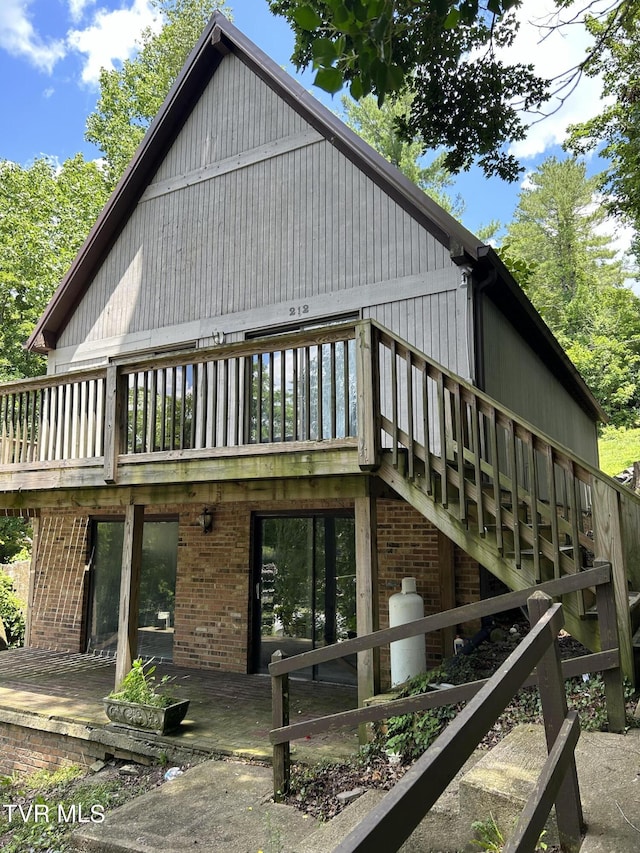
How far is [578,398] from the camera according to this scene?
46.7 feet

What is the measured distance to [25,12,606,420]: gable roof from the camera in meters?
6.93

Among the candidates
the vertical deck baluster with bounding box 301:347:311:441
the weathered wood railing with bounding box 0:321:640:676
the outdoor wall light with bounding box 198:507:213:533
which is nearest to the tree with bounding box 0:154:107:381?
the outdoor wall light with bounding box 198:507:213:533

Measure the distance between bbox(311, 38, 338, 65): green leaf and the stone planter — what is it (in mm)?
5477

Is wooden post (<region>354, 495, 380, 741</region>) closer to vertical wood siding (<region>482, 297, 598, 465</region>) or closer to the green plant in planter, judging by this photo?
the green plant in planter

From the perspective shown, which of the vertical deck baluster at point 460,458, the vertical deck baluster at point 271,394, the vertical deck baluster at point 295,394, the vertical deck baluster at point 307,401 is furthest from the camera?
the vertical deck baluster at point 271,394

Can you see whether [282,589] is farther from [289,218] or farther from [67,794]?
[289,218]

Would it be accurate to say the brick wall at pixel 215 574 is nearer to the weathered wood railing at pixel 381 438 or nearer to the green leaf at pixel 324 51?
the weathered wood railing at pixel 381 438

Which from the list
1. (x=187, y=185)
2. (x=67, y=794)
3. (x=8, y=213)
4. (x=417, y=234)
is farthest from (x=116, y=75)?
(x=67, y=794)

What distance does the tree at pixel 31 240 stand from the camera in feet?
65.1

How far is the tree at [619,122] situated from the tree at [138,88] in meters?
17.2

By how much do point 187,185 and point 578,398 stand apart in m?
9.93

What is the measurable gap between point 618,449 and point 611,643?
22441 millimetres

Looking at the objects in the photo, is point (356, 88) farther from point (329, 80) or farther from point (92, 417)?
point (92, 417)

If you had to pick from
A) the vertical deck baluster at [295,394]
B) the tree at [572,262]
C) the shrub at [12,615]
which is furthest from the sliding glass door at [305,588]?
the tree at [572,262]
